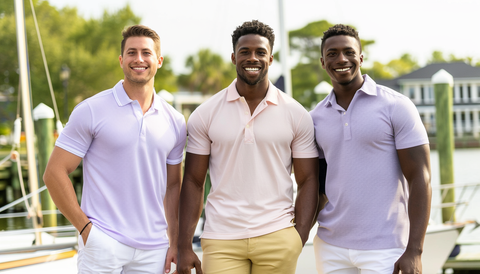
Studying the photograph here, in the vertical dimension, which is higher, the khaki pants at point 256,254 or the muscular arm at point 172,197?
the muscular arm at point 172,197

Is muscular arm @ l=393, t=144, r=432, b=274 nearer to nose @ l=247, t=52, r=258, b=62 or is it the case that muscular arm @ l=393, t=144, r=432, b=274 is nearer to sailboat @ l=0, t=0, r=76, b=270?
nose @ l=247, t=52, r=258, b=62

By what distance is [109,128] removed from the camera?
98.1 inches

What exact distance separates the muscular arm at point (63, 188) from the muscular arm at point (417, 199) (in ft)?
5.62

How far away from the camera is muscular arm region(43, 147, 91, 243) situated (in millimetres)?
2434

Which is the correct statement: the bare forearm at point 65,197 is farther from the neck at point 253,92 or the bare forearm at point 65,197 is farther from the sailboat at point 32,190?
the sailboat at point 32,190

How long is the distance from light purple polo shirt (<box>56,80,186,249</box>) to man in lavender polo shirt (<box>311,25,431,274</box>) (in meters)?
1.00

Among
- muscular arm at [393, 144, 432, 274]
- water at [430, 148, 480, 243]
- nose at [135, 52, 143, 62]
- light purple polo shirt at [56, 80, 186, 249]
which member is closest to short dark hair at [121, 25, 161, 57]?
nose at [135, 52, 143, 62]

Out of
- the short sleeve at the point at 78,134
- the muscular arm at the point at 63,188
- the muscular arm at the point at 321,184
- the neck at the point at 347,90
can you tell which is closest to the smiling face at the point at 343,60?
the neck at the point at 347,90

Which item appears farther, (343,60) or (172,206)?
(172,206)

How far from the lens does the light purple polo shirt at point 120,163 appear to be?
2.48 meters

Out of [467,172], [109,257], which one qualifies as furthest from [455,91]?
[109,257]

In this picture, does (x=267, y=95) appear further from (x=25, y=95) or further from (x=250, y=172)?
(x=25, y=95)

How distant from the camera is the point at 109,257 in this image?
8.07ft

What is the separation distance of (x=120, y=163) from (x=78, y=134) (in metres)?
0.27
